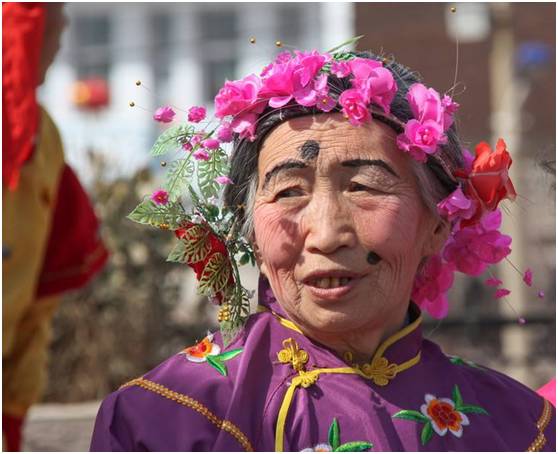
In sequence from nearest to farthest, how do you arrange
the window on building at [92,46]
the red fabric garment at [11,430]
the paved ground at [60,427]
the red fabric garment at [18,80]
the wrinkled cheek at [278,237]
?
the wrinkled cheek at [278,237] < the red fabric garment at [18,80] < the red fabric garment at [11,430] < the paved ground at [60,427] < the window on building at [92,46]

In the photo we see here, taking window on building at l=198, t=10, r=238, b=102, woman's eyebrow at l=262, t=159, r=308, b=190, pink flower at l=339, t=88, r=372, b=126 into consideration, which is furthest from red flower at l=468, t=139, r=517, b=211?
window on building at l=198, t=10, r=238, b=102

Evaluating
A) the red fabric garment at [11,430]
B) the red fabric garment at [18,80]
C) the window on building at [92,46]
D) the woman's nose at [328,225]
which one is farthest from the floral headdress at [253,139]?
the window on building at [92,46]

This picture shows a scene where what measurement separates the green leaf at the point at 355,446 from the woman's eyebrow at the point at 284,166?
0.63 m

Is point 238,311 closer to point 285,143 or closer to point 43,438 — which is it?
point 285,143

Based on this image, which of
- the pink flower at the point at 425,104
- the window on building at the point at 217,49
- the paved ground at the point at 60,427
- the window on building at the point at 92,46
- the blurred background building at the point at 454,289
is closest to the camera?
the pink flower at the point at 425,104

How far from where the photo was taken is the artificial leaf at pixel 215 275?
2.74m

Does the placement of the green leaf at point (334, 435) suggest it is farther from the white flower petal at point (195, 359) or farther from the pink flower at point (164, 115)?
the pink flower at point (164, 115)

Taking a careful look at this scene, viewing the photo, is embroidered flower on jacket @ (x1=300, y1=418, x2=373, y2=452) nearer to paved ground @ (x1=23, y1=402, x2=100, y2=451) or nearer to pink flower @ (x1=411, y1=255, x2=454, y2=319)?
pink flower @ (x1=411, y1=255, x2=454, y2=319)

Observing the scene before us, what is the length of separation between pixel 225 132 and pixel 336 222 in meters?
0.43

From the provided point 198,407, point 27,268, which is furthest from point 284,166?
point 27,268

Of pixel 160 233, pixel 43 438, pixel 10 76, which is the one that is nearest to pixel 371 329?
pixel 10 76

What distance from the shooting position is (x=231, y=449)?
2.41 metres

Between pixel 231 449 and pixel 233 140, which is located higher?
pixel 233 140

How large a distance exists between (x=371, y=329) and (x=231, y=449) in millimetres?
467
